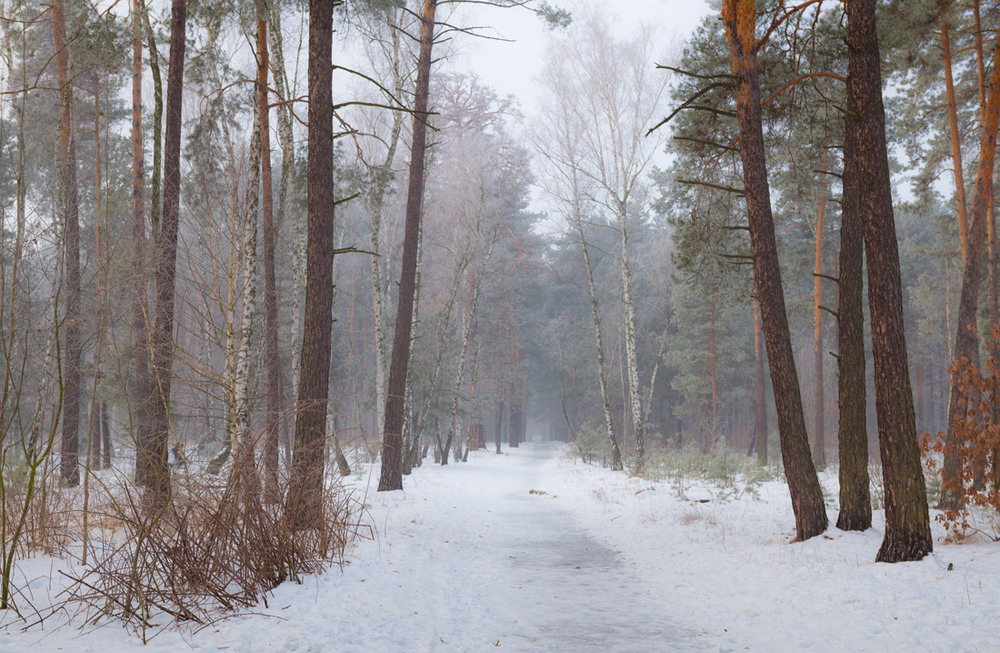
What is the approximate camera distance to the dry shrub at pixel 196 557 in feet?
13.3

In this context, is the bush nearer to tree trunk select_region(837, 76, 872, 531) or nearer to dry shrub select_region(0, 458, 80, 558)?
tree trunk select_region(837, 76, 872, 531)

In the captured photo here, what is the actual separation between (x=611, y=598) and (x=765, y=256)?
4494mm

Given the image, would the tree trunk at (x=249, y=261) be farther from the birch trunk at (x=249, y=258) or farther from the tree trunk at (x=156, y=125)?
the tree trunk at (x=156, y=125)

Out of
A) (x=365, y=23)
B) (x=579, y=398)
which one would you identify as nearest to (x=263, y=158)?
(x=365, y=23)

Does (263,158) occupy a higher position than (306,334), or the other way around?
(263,158)

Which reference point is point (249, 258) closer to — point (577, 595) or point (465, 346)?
point (577, 595)

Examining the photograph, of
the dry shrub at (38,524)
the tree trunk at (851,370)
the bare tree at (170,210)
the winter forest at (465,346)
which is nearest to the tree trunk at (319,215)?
the winter forest at (465,346)

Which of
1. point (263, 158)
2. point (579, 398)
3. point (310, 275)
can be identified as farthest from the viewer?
point (579, 398)

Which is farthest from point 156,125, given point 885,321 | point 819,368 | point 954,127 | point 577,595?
point 819,368

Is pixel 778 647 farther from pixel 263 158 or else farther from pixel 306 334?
pixel 263 158

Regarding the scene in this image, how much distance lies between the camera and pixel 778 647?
14.2ft

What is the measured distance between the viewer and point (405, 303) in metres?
12.4

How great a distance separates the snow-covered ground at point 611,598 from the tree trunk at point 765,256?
94cm

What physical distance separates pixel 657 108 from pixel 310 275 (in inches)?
546
